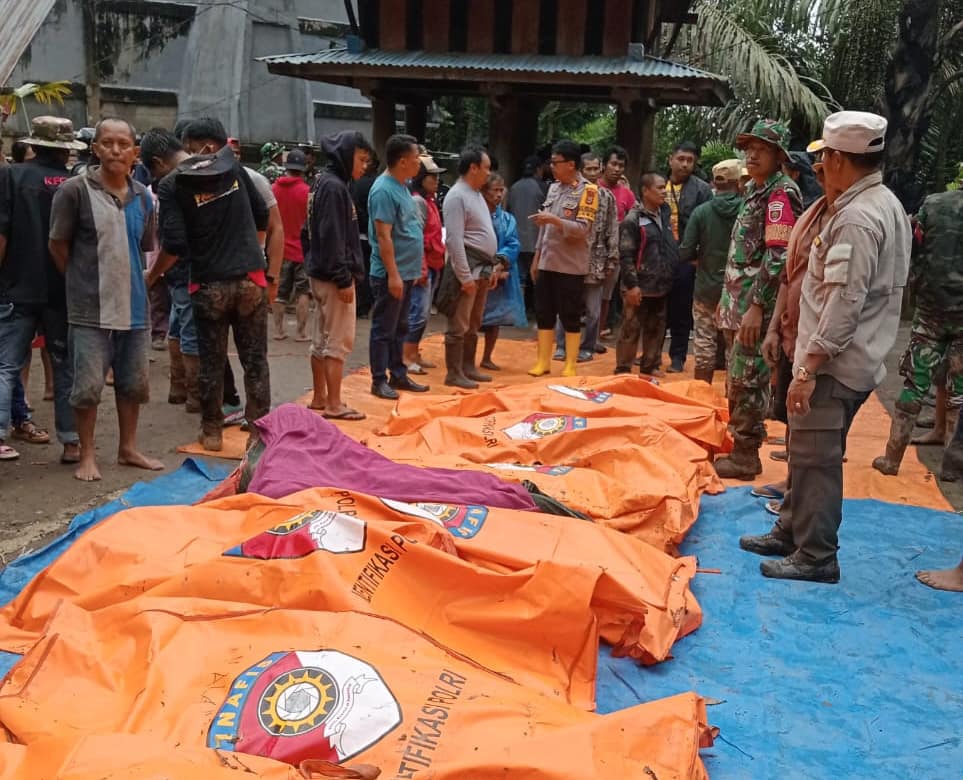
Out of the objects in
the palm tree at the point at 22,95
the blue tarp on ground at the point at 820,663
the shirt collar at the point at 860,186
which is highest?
the palm tree at the point at 22,95

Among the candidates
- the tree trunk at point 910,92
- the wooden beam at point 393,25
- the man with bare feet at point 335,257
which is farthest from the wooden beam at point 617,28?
the man with bare feet at point 335,257

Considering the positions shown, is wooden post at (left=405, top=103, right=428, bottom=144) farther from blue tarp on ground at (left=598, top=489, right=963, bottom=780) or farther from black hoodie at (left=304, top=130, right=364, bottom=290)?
blue tarp on ground at (left=598, top=489, right=963, bottom=780)

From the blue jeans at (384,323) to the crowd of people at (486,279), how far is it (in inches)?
0.7

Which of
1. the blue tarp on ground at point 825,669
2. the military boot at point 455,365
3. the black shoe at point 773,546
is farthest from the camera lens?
the military boot at point 455,365

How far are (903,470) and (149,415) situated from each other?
4878 millimetres

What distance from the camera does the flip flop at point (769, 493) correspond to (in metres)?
5.04

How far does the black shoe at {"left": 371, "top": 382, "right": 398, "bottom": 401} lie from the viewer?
280 inches

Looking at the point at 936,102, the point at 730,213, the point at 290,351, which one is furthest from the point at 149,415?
the point at 936,102

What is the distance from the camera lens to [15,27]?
337 centimetres

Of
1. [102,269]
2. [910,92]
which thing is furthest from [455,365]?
[910,92]

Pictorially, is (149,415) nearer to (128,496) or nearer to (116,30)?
(128,496)

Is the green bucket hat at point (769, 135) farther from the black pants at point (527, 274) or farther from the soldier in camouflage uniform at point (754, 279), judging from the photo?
the black pants at point (527, 274)

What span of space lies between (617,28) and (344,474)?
27.1ft

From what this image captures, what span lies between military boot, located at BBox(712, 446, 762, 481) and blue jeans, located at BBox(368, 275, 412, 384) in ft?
8.85
